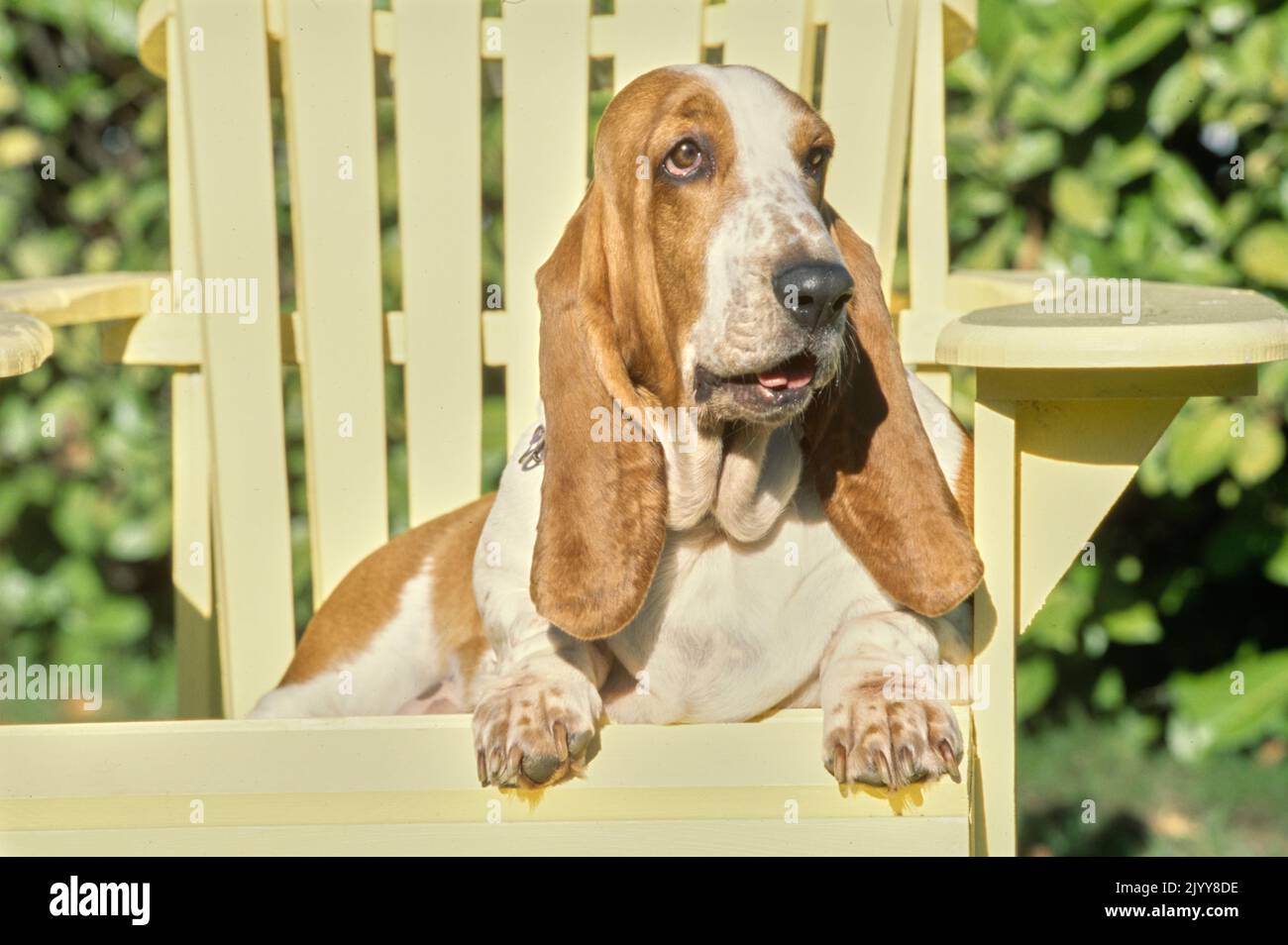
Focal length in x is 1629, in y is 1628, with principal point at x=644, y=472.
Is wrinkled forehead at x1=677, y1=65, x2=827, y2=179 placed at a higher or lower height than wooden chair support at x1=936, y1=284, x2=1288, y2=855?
higher

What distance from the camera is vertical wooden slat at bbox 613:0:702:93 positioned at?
119 inches

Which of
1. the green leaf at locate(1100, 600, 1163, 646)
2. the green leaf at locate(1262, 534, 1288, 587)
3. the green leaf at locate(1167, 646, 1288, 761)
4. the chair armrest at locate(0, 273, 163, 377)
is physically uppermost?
the chair armrest at locate(0, 273, 163, 377)

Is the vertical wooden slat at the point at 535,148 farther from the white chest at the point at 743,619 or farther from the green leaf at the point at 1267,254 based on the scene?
the green leaf at the point at 1267,254

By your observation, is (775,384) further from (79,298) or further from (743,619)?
(79,298)

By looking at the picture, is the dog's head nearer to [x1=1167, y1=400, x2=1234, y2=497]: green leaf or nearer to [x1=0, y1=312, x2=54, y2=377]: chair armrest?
[x1=0, y1=312, x2=54, y2=377]: chair armrest

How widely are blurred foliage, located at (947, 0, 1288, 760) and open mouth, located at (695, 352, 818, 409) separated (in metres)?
1.39

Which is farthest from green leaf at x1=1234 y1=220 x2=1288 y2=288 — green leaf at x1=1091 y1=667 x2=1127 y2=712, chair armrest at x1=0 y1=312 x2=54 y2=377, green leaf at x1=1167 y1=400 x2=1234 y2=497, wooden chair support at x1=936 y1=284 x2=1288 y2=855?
chair armrest at x1=0 y1=312 x2=54 y2=377

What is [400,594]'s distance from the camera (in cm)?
285

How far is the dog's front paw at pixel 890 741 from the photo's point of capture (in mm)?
1904

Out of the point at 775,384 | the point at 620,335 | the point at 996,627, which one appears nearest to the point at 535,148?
the point at 620,335

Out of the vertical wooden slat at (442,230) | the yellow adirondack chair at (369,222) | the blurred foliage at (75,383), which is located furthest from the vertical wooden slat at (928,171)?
the blurred foliage at (75,383)

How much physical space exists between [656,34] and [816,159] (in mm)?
806

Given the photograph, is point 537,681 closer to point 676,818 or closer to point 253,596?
point 676,818

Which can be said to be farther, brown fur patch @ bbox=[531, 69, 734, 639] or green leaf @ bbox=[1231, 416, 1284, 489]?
green leaf @ bbox=[1231, 416, 1284, 489]
